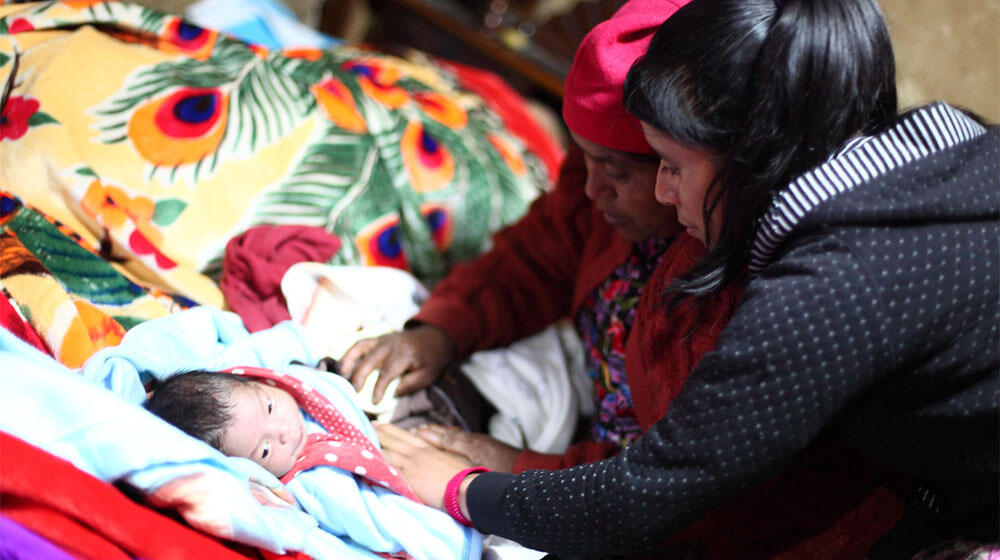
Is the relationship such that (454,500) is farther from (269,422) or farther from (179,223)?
(179,223)

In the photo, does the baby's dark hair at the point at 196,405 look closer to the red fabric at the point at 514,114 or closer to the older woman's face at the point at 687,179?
the older woman's face at the point at 687,179

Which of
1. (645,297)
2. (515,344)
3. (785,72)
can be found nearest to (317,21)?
(515,344)

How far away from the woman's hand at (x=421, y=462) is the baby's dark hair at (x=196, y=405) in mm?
231

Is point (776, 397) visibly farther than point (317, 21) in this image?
No

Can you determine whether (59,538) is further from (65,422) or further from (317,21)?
(317,21)

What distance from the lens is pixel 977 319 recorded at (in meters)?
0.73

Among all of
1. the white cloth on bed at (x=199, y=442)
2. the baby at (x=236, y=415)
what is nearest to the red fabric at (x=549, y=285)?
the white cloth on bed at (x=199, y=442)

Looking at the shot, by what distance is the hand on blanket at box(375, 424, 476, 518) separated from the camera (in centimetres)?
101

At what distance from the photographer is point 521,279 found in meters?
1.36

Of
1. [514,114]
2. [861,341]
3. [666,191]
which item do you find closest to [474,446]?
[666,191]

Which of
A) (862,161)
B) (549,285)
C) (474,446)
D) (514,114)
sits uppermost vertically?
(862,161)

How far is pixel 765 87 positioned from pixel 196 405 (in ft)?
2.29

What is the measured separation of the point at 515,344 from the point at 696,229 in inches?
21.6

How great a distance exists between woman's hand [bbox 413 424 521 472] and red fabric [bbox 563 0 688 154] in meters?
0.44
